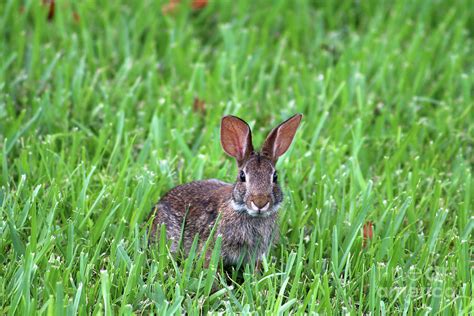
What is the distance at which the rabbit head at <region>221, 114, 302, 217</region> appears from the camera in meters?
4.43

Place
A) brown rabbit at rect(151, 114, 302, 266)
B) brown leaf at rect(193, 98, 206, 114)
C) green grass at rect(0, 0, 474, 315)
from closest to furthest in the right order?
green grass at rect(0, 0, 474, 315)
brown rabbit at rect(151, 114, 302, 266)
brown leaf at rect(193, 98, 206, 114)

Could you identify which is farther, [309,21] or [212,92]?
[309,21]

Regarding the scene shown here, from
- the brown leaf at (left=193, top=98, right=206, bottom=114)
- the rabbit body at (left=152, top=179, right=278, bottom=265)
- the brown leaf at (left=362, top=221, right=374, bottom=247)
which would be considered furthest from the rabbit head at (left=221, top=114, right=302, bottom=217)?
the brown leaf at (left=193, top=98, right=206, bottom=114)

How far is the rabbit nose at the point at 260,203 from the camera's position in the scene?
437 cm

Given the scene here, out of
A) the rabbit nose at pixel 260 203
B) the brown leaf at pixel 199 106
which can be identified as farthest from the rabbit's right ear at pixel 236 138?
the brown leaf at pixel 199 106

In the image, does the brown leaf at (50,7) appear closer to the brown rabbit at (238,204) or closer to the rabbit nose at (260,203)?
the brown rabbit at (238,204)

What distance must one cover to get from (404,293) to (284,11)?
3783 mm

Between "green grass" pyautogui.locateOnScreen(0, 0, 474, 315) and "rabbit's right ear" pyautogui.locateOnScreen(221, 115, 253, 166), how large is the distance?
1.65ft

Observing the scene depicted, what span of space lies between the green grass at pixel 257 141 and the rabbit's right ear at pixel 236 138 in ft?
1.65

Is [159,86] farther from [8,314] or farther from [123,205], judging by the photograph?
[8,314]

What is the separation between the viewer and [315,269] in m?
4.52

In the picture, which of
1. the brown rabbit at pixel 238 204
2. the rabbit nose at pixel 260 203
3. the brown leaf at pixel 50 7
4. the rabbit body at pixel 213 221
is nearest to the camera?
the rabbit nose at pixel 260 203

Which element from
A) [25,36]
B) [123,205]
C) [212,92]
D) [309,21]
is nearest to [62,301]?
[123,205]

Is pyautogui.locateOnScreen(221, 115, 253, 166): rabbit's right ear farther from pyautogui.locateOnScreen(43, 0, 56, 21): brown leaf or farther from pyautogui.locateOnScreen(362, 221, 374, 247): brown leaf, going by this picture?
pyautogui.locateOnScreen(43, 0, 56, 21): brown leaf
